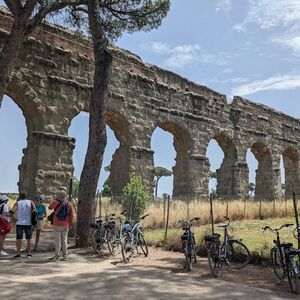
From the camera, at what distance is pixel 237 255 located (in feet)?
29.6

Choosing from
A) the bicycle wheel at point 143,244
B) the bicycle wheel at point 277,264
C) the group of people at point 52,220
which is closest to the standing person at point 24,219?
the group of people at point 52,220

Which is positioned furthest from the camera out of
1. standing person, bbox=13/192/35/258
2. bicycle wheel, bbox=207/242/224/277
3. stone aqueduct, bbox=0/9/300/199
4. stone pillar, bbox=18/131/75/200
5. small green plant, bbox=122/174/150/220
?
small green plant, bbox=122/174/150/220

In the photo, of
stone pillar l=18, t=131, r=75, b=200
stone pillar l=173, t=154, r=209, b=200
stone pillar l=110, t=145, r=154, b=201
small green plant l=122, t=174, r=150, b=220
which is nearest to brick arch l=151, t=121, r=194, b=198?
stone pillar l=173, t=154, r=209, b=200

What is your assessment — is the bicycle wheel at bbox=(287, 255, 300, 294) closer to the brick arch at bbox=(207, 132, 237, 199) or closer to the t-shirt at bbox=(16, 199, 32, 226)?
the t-shirt at bbox=(16, 199, 32, 226)

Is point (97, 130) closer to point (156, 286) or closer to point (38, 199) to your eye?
point (38, 199)

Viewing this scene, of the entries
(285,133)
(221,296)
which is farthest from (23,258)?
(285,133)

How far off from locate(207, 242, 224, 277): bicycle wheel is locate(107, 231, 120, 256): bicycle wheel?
8.28 ft

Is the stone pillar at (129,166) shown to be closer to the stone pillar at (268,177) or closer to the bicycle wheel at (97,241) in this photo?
the bicycle wheel at (97,241)

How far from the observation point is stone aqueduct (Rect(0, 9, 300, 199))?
14602 millimetres

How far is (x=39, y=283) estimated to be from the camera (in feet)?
21.1

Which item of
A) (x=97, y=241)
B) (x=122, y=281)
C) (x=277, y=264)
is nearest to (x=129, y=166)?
(x=97, y=241)

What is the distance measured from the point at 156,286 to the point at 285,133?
73.8ft

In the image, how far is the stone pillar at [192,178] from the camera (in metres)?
20.2

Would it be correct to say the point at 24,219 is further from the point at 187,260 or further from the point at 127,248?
the point at 187,260
